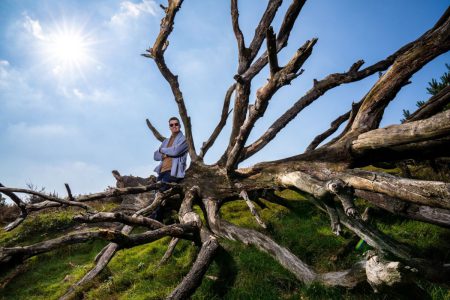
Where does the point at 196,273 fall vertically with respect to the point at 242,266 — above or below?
above

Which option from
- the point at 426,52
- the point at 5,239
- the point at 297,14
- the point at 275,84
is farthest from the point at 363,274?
the point at 5,239

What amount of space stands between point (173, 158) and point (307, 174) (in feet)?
12.7

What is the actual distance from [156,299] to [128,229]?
2.46m

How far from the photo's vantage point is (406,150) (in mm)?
4309

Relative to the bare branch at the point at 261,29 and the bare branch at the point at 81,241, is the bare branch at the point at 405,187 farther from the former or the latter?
the bare branch at the point at 261,29

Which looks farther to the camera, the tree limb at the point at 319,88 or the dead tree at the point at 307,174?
the tree limb at the point at 319,88

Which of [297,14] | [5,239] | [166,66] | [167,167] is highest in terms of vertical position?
[166,66]

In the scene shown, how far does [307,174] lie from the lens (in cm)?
484

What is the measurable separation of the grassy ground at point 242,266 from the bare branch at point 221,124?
7.45 feet

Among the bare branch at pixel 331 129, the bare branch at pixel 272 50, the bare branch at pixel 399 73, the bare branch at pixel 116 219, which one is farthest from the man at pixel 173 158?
the bare branch at pixel 399 73

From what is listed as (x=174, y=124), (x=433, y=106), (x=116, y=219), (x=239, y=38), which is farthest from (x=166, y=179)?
(x=433, y=106)

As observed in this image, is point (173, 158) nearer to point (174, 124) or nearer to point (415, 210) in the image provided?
point (174, 124)

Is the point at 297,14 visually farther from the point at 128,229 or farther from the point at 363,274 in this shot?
the point at 128,229

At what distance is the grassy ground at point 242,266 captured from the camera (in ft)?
15.1
